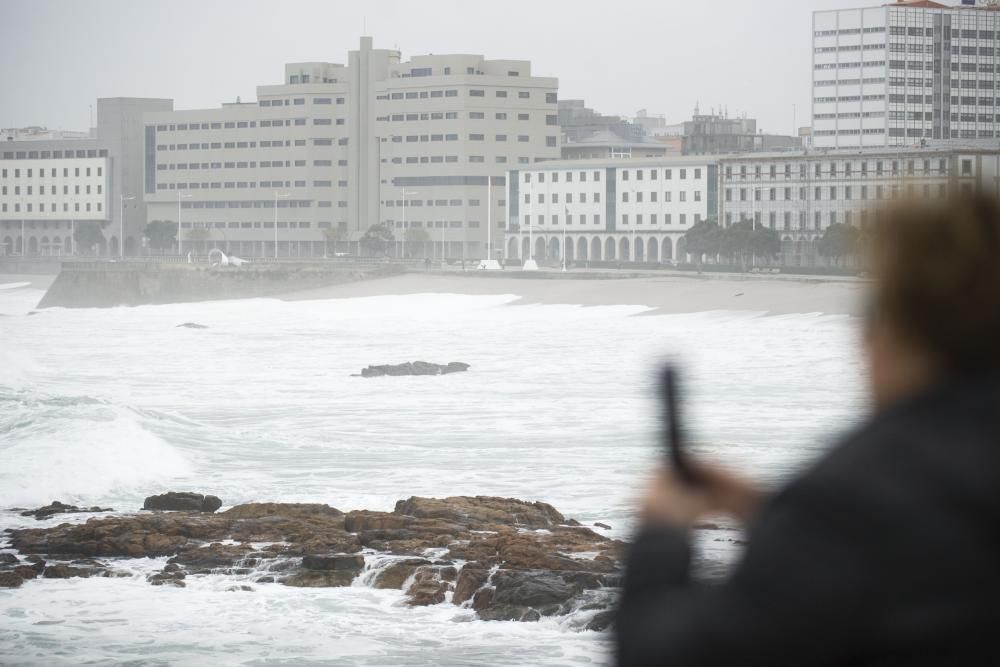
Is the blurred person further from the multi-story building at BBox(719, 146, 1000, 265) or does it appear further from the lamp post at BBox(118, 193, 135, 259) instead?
the lamp post at BBox(118, 193, 135, 259)

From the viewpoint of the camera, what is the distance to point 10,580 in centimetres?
1669

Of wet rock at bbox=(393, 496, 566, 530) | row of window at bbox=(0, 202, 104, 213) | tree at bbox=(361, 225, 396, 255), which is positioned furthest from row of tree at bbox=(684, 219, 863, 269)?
wet rock at bbox=(393, 496, 566, 530)

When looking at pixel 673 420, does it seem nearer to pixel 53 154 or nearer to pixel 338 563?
pixel 338 563

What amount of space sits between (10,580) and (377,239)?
119 m

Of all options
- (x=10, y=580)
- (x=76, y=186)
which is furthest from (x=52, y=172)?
(x=10, y=580)

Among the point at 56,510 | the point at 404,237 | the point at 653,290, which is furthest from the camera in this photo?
the point at 404,237

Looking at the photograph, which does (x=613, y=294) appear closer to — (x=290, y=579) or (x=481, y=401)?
(x=481, y=401)

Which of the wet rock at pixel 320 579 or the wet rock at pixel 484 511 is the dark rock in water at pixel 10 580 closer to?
the wet rock at pixel 320 579

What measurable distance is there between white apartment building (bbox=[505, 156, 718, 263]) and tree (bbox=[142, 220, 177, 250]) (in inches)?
1378

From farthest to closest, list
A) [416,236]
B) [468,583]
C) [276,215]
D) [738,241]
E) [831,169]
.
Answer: [276,215], [416,236], [831,169], [738,241], [468,583]

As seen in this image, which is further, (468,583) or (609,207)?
(609,207)

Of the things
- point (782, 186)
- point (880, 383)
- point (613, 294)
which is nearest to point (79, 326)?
point (613, 294)

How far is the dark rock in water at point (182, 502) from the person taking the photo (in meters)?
21.2

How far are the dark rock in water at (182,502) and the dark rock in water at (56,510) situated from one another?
67cm
